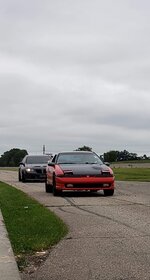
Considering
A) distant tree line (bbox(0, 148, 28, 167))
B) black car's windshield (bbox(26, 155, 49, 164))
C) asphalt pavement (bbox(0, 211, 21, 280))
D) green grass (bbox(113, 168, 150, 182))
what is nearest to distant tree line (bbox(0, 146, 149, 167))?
distant tree line (bbox(0, 148, 28, 167))

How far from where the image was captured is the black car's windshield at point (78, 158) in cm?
1675

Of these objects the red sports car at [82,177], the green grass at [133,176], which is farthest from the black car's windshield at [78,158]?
the green grass at [133,176]

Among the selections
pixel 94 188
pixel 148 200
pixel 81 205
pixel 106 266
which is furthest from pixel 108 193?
pixel 106 266

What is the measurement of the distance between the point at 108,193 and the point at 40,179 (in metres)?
10.9

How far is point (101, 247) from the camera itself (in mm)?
7426

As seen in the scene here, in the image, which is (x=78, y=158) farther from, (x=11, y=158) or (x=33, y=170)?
(x=11, y=158)

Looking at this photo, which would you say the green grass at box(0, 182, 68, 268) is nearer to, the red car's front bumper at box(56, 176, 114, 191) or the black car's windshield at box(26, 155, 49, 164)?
the red car's front bumper at box(56, 176, 114, 191)

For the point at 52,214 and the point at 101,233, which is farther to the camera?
the point at 52,214

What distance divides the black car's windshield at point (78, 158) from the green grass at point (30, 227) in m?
4.13

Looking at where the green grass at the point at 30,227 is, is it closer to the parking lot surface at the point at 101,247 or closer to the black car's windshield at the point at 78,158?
the parking lot surface at the point at 101,247

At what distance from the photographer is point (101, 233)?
8.56m

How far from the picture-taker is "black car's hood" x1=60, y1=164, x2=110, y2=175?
623 inches

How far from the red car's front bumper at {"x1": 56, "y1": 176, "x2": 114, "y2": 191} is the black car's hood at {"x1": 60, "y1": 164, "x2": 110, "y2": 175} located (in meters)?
0.18

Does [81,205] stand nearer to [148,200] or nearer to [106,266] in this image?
[148,200]
